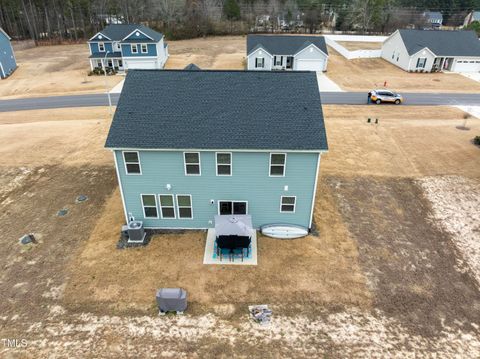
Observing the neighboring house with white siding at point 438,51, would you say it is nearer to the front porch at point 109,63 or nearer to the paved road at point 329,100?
the paved road at point 329,100

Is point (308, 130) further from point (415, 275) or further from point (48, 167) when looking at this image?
point (48, 167)

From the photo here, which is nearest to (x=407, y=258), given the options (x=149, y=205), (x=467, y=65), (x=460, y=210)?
(x=460, y=210)

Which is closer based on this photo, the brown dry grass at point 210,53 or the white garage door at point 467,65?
the white garage door at point 467,65

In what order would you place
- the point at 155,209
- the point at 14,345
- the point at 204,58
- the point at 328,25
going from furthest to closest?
1. the point at 328,25
2. the point at 204,58
3. the point at 155,209
4. the point at 14,345

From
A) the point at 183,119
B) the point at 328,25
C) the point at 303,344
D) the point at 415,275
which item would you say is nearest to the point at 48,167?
the point at 183,119

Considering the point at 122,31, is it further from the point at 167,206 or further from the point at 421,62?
the point at 421,62

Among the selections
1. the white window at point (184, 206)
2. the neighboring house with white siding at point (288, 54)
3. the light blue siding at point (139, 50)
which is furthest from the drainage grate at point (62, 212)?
the light blue siding at point (139, 50)
